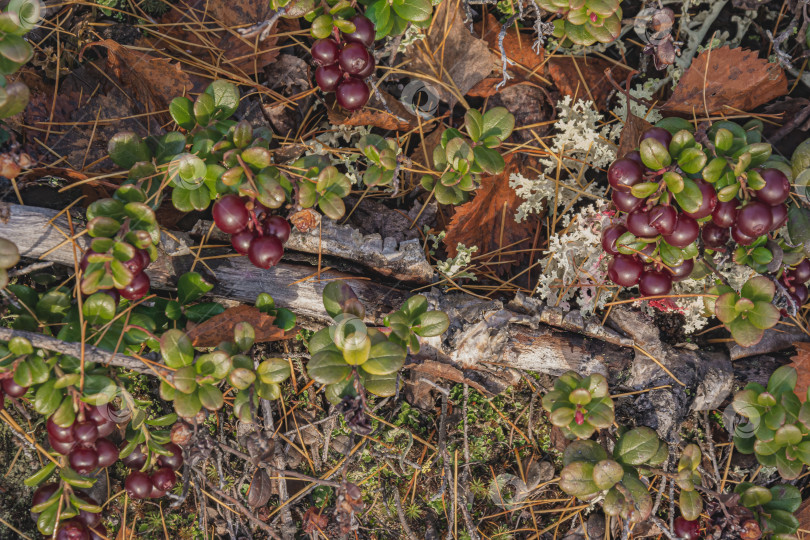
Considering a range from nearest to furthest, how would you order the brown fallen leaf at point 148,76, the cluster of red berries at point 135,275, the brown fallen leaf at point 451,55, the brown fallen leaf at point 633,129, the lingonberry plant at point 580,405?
the cluster of red berries at point 135,275, the lingonberry plant at point 580,405, the brown fallen leaf at point 633,129, the brown fallen leaf at point 148,76, the brown fallen leaf at point 451,55

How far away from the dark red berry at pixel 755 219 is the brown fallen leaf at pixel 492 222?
97 cm

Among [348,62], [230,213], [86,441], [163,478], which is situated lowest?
[163,478]

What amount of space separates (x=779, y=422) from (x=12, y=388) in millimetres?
3068

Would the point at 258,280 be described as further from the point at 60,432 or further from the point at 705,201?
the point at 705,201

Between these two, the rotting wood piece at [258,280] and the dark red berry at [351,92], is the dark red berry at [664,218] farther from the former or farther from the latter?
the dark red berry at [351,92]

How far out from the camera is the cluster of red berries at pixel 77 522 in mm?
2193

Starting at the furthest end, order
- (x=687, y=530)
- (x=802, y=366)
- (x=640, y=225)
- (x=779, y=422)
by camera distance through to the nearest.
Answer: (x=802, y=366), (x=687, y=530), (x=779, y=422), (x=640, y=225)

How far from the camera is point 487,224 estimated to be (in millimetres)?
2783

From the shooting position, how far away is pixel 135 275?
205cm

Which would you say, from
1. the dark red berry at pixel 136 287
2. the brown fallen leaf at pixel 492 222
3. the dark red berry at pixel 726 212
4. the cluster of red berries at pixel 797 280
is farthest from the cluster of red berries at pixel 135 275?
the cluster of red berries at pixel 797 280

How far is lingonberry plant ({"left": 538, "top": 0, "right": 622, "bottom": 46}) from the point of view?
7.49ft

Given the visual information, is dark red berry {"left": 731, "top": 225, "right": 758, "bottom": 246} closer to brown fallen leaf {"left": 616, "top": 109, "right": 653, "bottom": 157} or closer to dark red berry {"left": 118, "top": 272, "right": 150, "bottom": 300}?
brown fallen leaf {"left": 616, "top": 109, "right": 653, "bottom": 157}

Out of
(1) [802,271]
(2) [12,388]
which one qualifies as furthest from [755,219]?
(2) [12,388]

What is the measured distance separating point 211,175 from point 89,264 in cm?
56
